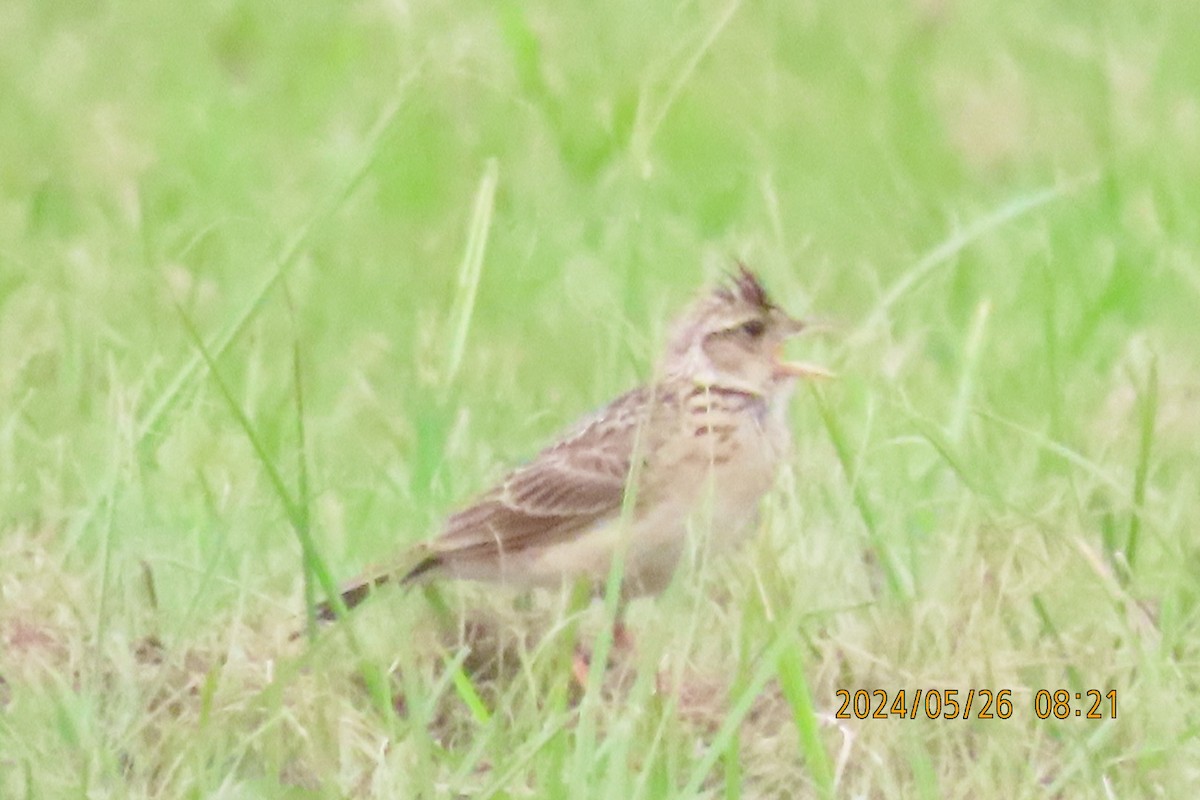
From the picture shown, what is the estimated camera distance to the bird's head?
572 centimetres

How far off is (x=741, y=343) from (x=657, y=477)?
1.67 ft

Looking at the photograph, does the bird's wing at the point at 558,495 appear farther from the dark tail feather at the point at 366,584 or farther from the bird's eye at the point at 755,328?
the bird's eye at the point at 755,328

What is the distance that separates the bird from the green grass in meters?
0.13

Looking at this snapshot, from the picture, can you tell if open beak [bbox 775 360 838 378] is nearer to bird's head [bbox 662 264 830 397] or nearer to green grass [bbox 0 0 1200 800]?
bird's head [bbox 662 264 830 397]

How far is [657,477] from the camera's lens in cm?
539

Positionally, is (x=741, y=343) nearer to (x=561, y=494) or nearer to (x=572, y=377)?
(x=561, y=494)

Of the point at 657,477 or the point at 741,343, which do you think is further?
the point at 741,343

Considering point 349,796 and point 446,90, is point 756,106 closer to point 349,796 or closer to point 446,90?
point 446,90

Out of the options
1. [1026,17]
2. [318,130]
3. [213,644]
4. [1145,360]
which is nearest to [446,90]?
[318,130]

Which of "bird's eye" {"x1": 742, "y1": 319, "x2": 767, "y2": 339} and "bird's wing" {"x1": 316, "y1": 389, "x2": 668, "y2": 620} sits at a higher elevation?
"bird's eye" {"x1": 742, "y1": 319, "x2": 767, "y2": 339}

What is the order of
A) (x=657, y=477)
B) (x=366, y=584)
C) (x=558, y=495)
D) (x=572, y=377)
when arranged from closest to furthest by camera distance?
1. (x=366, y=584)
2. (x=657, y=477)
3. (x=558, y=495)
4. (x=572, y=377)
